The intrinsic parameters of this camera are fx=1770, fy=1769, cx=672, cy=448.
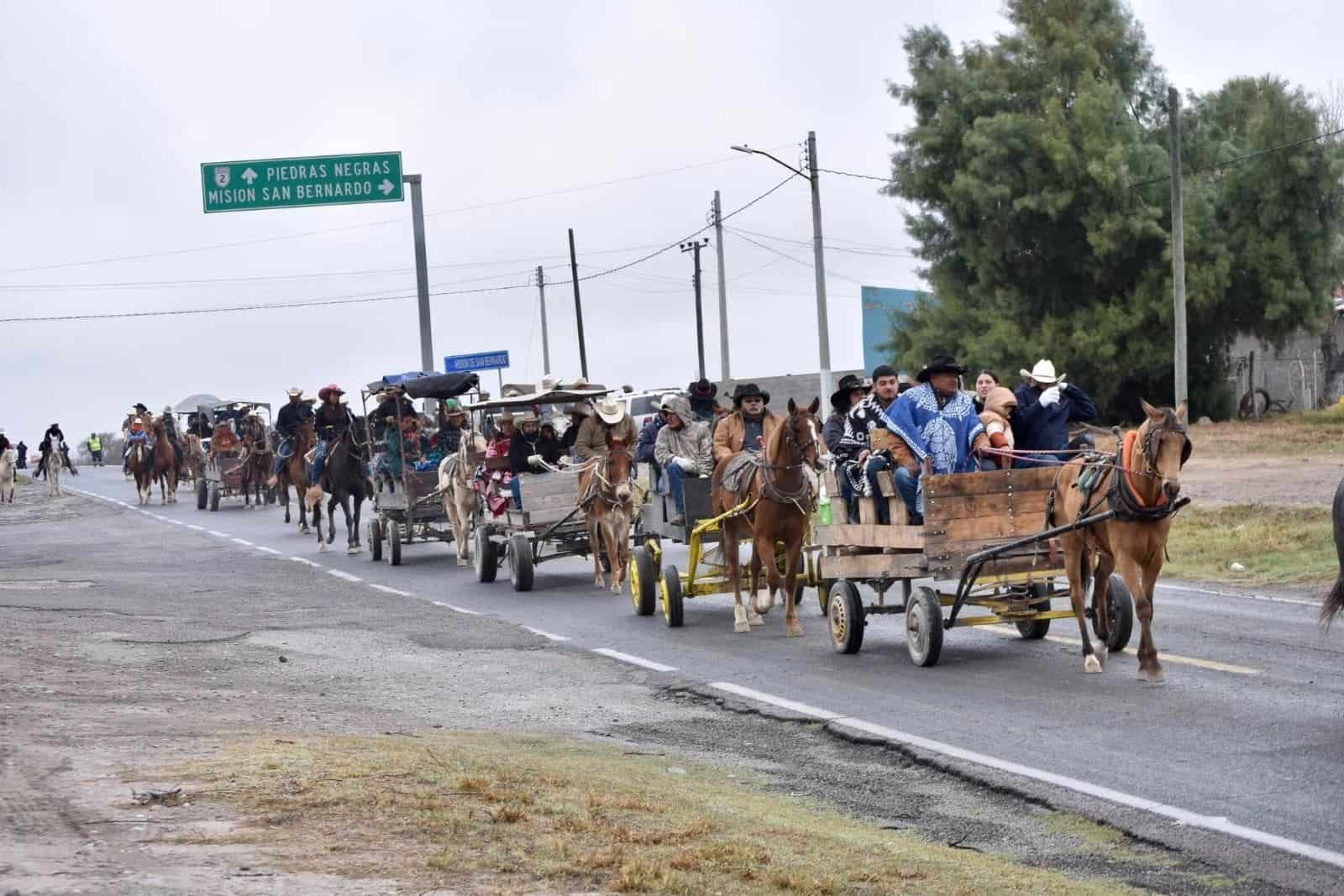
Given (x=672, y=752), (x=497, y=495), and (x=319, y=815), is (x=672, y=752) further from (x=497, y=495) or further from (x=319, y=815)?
(x=497, y=495)

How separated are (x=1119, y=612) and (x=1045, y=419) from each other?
181 cm

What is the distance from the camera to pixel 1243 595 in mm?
17797

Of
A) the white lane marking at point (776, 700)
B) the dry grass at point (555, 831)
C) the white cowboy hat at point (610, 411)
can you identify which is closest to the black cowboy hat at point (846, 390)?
the white lane marking at point (776, 700)

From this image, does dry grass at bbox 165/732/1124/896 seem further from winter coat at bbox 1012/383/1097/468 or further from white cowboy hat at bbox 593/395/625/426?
white cowboy hat at bbox 593/395/625/426

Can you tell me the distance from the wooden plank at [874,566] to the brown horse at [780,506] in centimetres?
97

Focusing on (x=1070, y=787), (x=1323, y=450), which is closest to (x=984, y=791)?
(x=1070, y=787)

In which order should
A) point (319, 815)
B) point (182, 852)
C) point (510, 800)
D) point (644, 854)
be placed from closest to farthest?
point (182, 852) < point (644, 854) < point (319, 815) < point (510, 800)

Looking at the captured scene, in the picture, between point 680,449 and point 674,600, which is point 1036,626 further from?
point 680,449

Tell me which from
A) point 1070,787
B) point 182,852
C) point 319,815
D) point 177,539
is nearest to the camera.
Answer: point 182,852

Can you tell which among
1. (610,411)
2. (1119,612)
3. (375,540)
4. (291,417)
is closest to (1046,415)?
(1119,612)

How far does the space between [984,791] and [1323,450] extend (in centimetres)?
3331

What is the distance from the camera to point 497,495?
21.9m

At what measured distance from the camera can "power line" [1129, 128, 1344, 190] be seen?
2047 inches

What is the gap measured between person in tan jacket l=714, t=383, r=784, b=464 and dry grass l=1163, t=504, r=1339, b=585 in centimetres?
625
